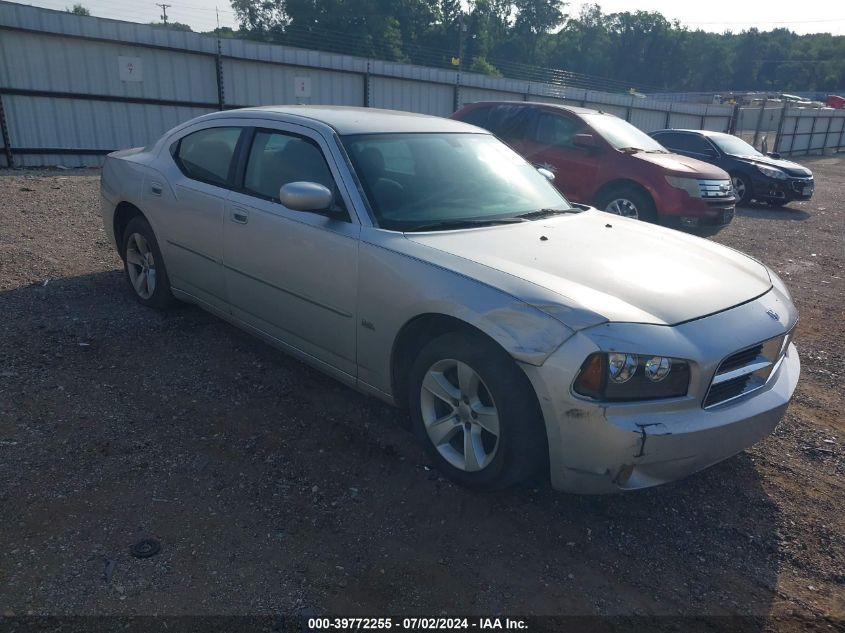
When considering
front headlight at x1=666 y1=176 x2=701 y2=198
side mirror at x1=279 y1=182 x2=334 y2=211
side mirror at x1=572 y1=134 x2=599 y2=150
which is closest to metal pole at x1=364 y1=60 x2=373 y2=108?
side mirror at x1=572 y1=134 x2=599 y2=150

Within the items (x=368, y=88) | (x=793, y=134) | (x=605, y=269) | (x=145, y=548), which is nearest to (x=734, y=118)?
(x=793, y=134)

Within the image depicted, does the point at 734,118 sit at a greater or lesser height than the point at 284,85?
lesser

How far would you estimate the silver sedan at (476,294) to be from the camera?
2.63 metres

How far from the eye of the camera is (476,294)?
2.87 meters

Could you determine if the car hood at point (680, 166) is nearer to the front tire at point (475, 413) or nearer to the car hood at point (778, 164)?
the car hood at point (778, 164)

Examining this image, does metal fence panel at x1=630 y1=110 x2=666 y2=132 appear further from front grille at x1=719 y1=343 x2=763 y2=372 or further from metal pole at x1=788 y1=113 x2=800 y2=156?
front grille at x1=719 y1=343 x2=763 y2=372

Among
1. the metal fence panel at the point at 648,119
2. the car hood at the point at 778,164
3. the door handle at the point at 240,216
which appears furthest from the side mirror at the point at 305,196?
the metal fence panel at the point at 648,119

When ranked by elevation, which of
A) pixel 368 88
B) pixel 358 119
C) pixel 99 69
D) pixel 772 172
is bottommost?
pixel 772 172

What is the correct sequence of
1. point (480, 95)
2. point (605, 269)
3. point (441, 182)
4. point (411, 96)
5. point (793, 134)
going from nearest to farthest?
point (605, 269), point (441, 182), point (411, 96), point (480, 95), point (793, 134)

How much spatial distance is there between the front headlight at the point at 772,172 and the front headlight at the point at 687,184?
580 cm

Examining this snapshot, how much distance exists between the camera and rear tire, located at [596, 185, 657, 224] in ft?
28.5

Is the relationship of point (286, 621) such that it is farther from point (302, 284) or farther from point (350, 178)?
point (350, 178)

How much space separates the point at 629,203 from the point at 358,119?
569 centimetres

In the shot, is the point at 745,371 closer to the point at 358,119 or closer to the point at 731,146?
the point at 358,119
